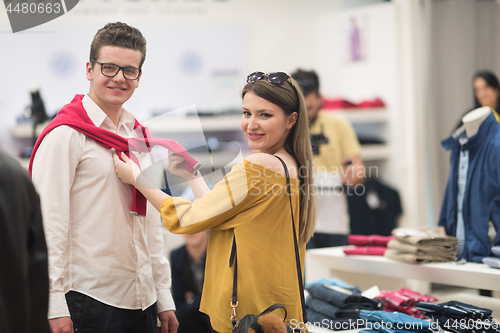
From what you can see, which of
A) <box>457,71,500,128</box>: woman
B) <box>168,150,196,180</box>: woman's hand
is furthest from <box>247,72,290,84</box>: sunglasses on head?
<box>457,71,500,128</box>: woman

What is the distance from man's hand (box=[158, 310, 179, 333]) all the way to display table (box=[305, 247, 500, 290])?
124 cm

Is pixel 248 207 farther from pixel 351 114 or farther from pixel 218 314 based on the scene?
pixel 351 114

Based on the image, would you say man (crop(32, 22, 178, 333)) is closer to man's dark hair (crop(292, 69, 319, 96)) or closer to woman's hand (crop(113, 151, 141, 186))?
woman's hand (crop(113, 151, 141, 186))

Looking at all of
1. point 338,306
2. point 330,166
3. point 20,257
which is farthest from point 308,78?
point 20,257

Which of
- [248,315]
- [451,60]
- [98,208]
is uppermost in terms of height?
[451,60]

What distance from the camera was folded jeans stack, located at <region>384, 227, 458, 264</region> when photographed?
2.31 m

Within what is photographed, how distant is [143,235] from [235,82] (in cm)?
297

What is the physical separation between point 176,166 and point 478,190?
1.63m

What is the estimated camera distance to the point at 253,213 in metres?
1.43

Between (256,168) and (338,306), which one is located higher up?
(256,168)

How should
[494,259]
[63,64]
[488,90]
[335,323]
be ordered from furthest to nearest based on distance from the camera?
[488,90]
[63,64]
[494,259]
[335,323]

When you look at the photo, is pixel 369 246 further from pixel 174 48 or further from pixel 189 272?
pixel 174 48

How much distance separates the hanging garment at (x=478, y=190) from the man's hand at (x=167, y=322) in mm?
1532

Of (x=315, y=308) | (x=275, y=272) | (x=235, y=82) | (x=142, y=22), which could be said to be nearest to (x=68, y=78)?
(x=142, y=22)
